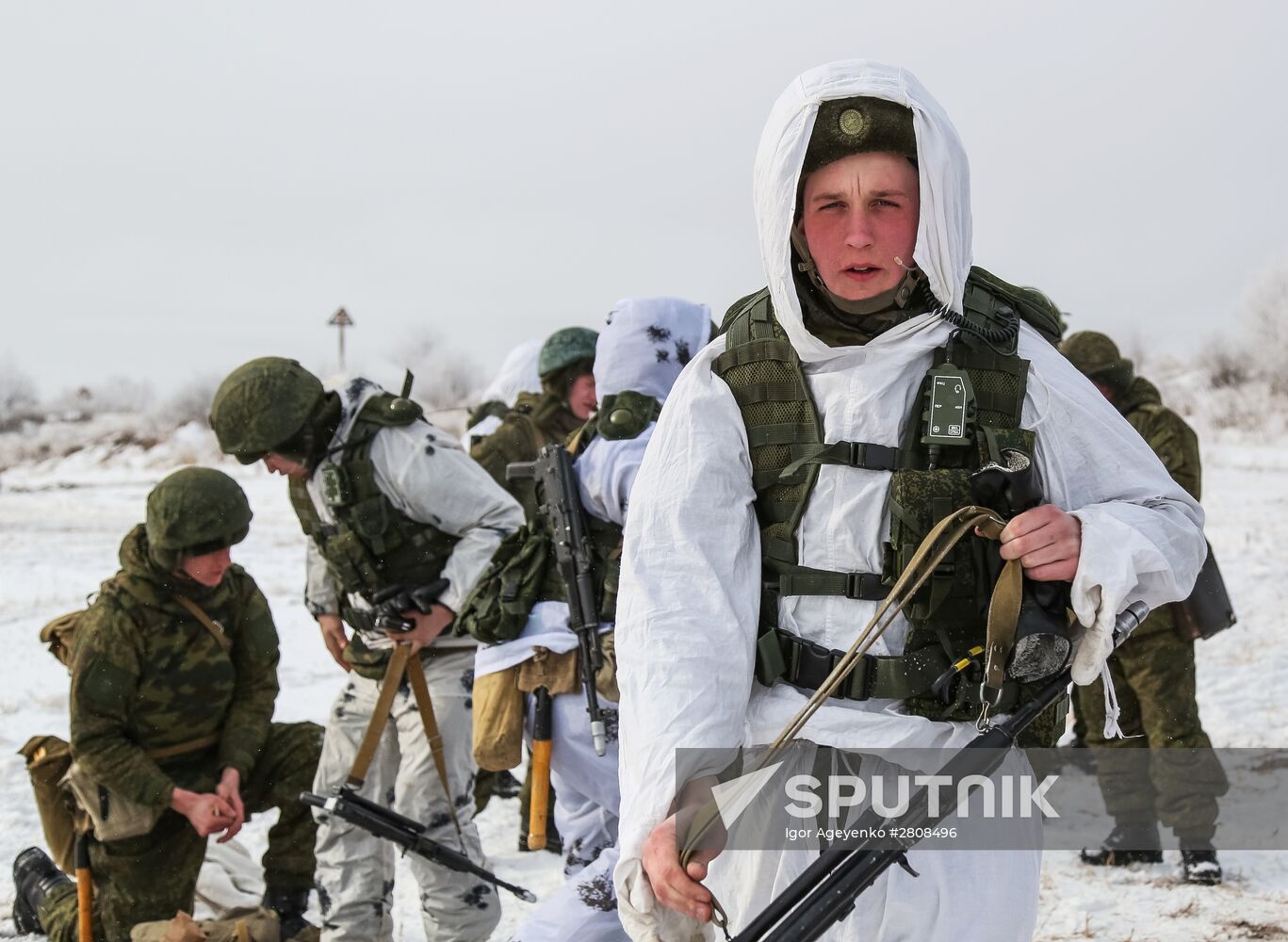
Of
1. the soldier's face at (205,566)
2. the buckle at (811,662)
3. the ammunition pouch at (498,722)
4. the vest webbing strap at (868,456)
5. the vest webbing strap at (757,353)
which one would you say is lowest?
the ammunition pouch at (498,722)

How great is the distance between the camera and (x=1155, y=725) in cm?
485

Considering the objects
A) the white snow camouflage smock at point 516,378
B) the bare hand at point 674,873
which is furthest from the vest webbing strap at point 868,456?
the white snow camouflage smock at point 516,378

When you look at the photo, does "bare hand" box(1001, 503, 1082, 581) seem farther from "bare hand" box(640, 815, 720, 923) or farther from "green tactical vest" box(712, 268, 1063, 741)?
"bare hand" box(640, 815, 720, 923)

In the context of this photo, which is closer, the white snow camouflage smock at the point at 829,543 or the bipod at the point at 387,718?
the white snow camouflage smock at the point at 829,543

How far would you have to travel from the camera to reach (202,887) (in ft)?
15.8

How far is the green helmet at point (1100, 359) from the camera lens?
195 inches

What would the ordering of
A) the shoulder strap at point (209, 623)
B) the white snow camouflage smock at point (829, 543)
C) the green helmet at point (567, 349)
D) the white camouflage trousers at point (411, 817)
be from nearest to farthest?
the white snow camouflage smock at point (829, 543), the white camouflage trousers at point (411, 817), the shoulder strap at point (209, 623), the green helmet at point (567, 349)

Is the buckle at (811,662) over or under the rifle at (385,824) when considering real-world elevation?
over

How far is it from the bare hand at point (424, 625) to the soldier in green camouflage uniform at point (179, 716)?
681 mm

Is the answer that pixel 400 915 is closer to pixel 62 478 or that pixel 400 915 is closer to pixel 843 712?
pixel 843 712

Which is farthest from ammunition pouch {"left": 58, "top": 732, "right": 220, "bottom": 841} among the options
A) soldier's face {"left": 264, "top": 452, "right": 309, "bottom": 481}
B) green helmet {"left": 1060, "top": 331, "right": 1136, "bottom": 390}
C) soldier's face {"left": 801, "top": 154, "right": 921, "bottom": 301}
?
green helmet {"left": 1060, "top": 331, "right": 1136, "bottom": 390}

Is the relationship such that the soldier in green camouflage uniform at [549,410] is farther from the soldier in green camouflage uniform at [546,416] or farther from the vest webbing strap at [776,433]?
the vest webbing strap at [776,433]

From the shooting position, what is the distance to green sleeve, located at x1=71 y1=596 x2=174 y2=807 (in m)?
4.18

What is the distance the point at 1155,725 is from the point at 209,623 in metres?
3.52
